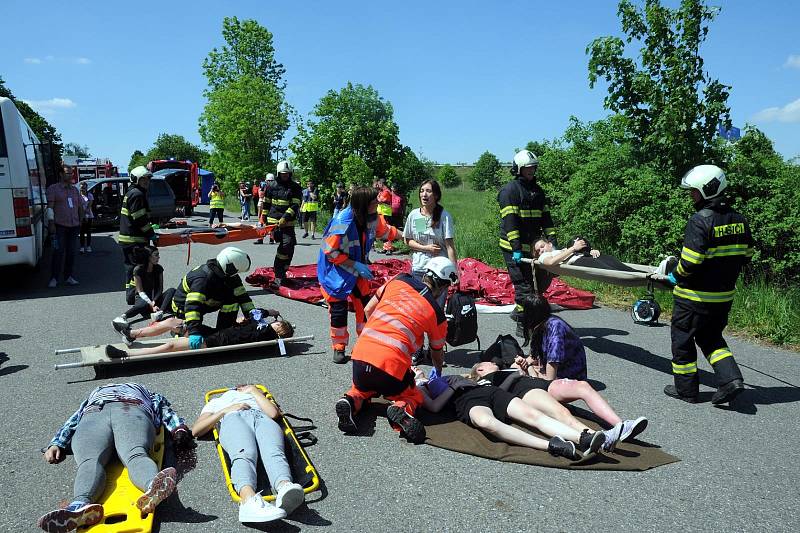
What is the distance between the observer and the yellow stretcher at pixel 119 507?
3119mm

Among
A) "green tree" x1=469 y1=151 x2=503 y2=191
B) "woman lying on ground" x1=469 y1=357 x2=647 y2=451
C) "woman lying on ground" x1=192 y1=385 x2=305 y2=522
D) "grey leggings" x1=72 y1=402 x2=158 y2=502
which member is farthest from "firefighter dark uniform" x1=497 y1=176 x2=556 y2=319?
"green tree" x1=469 y1=151 x2=503 y2=191

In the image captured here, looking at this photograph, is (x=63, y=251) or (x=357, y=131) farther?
(x=357, y=131)

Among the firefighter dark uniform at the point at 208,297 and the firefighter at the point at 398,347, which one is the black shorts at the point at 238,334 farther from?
the firefighter at the point at 398,347

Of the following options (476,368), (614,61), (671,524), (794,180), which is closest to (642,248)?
(794,180)

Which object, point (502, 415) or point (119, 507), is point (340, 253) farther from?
point (119, 507)

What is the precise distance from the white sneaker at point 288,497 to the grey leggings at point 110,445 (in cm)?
78

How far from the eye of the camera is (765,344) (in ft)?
24.1

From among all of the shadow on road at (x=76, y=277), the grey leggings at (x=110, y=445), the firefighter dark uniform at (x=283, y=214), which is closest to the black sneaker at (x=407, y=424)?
the grey leggings at (x=110, y=445)

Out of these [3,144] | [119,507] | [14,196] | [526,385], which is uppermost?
[3,144]

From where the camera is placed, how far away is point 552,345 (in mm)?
4832

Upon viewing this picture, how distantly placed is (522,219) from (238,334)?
11.4 ft

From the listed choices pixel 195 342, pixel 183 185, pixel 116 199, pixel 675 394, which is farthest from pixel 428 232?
pixel 183 185

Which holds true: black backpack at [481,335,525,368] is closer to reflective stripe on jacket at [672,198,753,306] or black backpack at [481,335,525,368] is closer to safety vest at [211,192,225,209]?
reflective stripe on jacket at [672,198,753,306]

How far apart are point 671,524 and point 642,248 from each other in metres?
8.33
